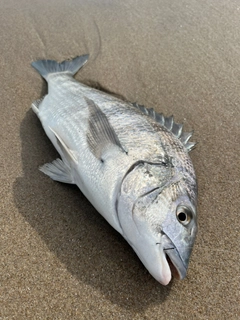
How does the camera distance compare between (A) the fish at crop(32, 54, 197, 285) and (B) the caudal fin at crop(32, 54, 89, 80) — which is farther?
(B) the caudal fin at crop(32, 54, 89, 80)

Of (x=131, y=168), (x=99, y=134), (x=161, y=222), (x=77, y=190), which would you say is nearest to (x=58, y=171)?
(x=77, y=190)

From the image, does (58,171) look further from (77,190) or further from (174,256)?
(174,256)

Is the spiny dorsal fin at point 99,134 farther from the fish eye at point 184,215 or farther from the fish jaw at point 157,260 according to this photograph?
the fish jaw at point 157,260

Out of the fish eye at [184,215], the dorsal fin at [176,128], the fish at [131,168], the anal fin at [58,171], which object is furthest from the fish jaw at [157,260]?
the dorsal fin at [176,128]

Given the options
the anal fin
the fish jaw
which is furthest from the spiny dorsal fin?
the fish jaw

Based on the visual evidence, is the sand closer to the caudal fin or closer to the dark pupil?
the caudal fin

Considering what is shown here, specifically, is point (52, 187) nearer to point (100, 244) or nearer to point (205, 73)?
point (100, 244)

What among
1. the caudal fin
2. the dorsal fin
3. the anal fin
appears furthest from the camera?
the caudal fin
